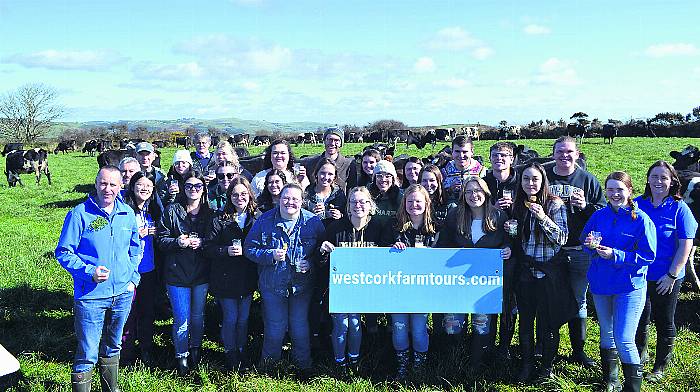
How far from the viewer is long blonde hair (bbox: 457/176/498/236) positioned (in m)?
5.12

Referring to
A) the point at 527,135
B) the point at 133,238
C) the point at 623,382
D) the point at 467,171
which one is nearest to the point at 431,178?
the point at 467,171

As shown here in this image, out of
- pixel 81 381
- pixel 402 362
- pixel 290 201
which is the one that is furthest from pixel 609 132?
pixel 81 381

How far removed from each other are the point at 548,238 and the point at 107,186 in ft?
12.7

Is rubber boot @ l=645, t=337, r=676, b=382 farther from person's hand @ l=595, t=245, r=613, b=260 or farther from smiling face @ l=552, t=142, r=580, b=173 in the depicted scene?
smiling face @ l=552, t=142, r=580, b=173

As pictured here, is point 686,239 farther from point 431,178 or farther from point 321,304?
point 321,304

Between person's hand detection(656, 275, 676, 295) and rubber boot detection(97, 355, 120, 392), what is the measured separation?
5024mm

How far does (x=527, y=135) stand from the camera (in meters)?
51.0

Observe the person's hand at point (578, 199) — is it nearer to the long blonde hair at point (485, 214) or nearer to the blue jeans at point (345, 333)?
the long blonde hair at point (485, 214)

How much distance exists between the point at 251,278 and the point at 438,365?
205cm

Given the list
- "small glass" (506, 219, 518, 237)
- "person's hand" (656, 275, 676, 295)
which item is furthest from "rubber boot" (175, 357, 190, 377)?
"person's hand" (656, 275, 676, 295)

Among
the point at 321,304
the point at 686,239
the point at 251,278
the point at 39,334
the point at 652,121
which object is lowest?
the point at 39,334

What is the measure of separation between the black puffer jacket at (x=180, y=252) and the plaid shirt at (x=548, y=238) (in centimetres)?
313

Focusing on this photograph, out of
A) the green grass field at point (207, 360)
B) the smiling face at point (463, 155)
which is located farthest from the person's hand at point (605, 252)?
the smiling face at point (463, 155)

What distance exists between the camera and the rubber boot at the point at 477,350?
527cm
